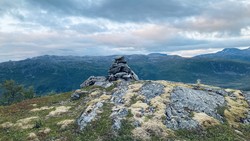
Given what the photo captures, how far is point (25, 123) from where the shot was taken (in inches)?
2131

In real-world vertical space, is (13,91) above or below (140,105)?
below

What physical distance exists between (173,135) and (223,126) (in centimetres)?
1148

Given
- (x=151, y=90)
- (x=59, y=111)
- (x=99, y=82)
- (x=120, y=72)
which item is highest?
(x=120, y=72)

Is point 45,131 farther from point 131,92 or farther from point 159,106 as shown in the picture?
point 131,92

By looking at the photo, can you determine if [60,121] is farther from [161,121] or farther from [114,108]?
[161,121]

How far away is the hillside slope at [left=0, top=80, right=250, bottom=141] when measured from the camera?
47.6m

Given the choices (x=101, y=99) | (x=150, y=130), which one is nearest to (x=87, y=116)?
(x=101, y=99)

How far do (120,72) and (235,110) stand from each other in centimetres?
4137

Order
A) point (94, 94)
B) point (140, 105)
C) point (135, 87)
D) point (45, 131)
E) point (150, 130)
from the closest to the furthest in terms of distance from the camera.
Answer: point (150, 130) < point (45, 131) < point (140, 105) < point (135, 87) < point (94, 94)

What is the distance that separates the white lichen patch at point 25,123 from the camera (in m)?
52.1

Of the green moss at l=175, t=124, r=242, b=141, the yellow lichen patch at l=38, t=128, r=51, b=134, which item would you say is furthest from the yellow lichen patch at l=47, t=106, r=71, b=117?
the green moss at l=175, t=124, r=242, b=141

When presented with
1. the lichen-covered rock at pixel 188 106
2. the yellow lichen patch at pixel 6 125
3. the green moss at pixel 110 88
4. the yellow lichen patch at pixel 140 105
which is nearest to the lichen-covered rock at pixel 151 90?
the yellow lichen patch at pixel 140 105

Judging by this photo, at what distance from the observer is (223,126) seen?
52.0m

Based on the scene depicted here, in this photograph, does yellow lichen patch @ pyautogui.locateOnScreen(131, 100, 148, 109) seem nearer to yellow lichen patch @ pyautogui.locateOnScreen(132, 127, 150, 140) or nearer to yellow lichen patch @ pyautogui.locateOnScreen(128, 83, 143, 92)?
yellow lichen patch @ pyautogui.locateOnScreen(128, 83, 143, 92)
